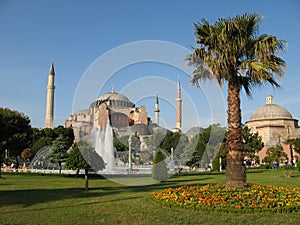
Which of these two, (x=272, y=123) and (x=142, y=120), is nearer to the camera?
(x=272, y=123)

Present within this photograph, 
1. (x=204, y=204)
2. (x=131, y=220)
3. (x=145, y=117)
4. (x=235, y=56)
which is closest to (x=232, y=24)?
(x=235, y=56)

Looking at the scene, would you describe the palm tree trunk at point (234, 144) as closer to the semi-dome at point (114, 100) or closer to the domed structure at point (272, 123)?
the domed structure at point (272, 123)

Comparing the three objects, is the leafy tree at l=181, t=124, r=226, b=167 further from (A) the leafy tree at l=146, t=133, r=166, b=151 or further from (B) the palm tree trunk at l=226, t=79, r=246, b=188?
(B) the palm tree trunk at l=226, t=79, r=246, b=188

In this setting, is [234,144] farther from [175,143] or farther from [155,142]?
[155,142]

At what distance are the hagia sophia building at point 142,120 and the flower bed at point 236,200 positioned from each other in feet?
137

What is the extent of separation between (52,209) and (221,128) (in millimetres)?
39563

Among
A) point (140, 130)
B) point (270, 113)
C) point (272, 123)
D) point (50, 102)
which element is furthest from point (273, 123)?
point (50, 102)

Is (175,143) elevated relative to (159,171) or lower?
elevated

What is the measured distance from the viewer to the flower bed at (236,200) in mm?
7410

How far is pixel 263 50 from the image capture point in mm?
9828

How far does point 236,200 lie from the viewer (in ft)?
26.3

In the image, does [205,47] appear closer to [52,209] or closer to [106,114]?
[52,209]

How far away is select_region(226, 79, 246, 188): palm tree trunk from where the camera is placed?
958 centimetres

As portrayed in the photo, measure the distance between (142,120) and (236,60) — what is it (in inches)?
2932
